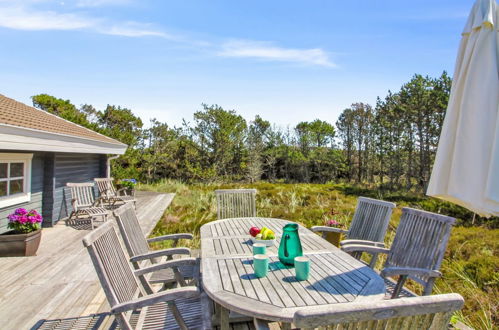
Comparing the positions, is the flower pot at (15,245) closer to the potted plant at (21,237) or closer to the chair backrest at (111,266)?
the potted plant at (21,237)

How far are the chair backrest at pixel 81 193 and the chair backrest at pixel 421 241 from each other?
6722 millimetres

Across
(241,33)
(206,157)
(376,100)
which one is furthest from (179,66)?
(376,100)

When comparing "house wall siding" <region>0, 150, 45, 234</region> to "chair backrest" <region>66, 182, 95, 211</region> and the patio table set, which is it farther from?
the patio table set

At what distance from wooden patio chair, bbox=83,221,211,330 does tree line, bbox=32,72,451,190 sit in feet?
44.8

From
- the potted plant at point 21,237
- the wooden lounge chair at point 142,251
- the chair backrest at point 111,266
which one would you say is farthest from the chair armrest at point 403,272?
the potted plant at point 21,237

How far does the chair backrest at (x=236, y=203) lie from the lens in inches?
182

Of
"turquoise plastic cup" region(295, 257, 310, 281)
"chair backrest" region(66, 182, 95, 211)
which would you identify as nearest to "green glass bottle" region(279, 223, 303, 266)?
"turquoise plastic cup" region(295, 257, 310, 281)

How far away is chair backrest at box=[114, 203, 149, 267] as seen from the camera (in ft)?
8.54

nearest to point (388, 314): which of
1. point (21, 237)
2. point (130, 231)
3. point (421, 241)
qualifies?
point (421, 241)

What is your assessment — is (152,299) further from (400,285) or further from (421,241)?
(421,241)

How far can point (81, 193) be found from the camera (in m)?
7.63

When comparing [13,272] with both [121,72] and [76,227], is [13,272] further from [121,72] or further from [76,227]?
[121,72]

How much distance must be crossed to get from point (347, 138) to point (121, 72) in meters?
18.4

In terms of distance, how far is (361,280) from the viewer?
1.90 meters
